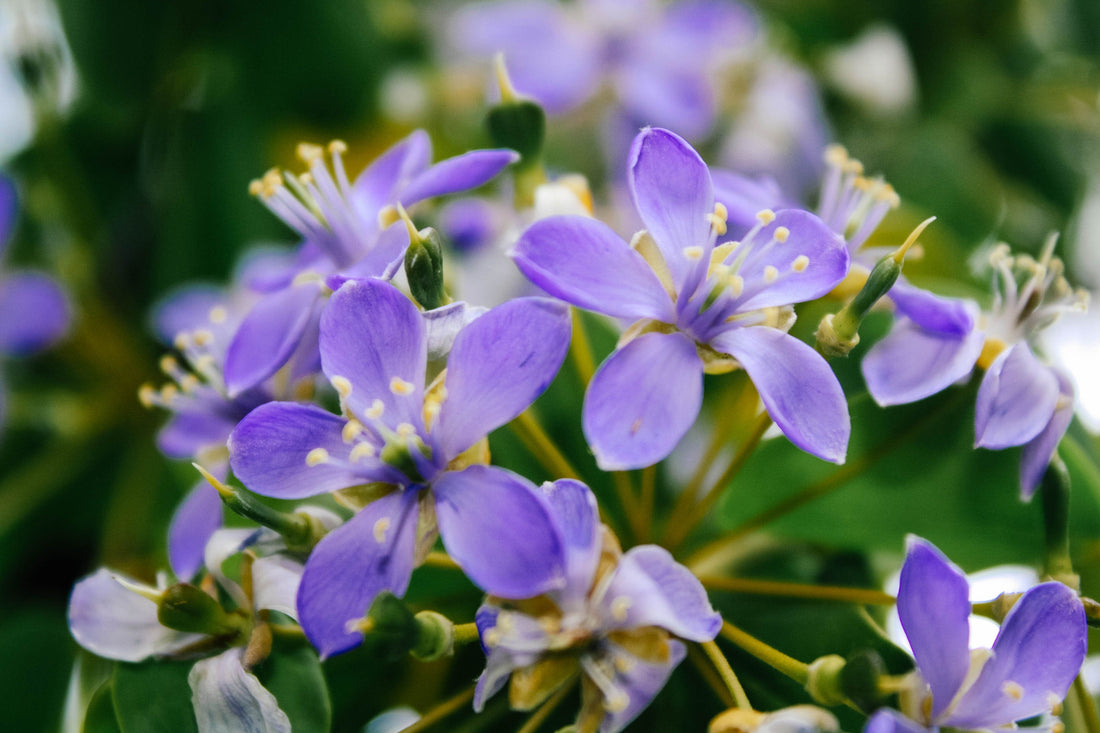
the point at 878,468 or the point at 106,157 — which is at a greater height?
the point at 106,157

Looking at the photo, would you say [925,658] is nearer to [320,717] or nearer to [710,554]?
[710,554]

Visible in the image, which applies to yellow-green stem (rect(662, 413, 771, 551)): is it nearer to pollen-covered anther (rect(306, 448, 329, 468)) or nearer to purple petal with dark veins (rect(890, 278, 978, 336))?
purple petal with dark veins (rect(890, 278, 978, 336))

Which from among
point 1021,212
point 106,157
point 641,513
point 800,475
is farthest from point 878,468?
point 106,157

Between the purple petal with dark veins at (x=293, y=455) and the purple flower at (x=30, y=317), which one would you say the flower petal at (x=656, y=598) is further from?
the purple flower at (x=30, y=317)

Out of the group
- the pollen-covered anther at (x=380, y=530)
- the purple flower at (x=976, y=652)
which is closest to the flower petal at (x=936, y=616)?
the purple flower at (x=976, y=652)

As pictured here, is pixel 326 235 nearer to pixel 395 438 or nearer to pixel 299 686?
pixel 395 438
